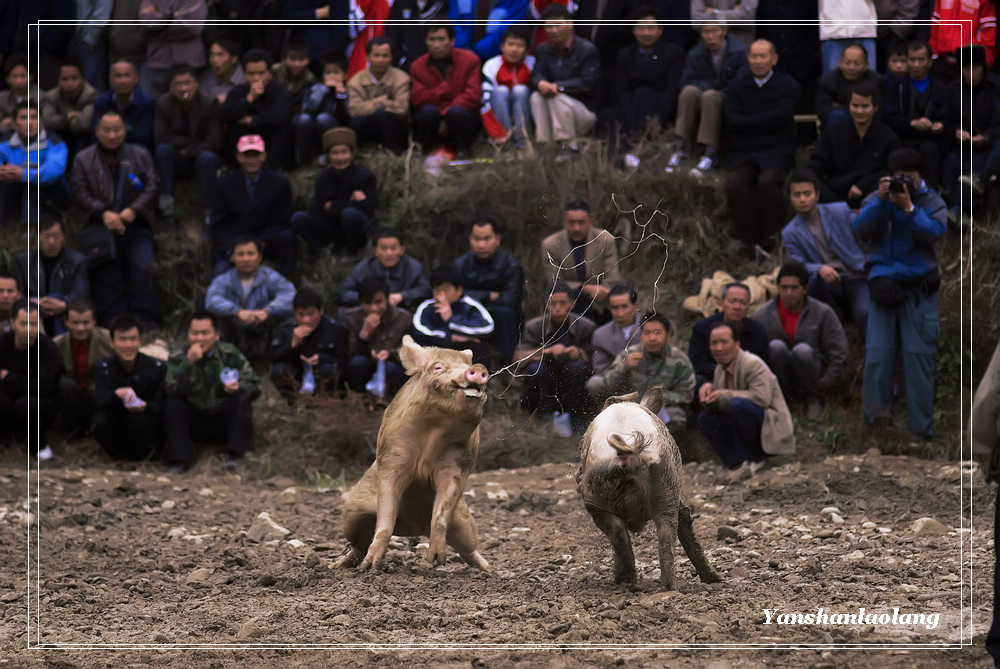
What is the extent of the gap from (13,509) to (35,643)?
156 inches

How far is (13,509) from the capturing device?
39.1 feet

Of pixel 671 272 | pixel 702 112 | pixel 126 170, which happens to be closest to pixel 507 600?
pixel 671 272

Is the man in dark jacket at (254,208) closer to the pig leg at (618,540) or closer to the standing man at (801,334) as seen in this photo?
the standing man at (801,334)

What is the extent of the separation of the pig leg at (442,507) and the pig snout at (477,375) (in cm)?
73

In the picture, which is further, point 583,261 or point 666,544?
point 583,261

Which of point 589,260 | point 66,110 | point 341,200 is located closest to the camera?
point 589,260

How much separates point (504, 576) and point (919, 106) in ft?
21.2

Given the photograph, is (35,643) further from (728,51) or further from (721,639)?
(728,51)

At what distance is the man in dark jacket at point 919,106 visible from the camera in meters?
13.2

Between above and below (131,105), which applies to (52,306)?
below

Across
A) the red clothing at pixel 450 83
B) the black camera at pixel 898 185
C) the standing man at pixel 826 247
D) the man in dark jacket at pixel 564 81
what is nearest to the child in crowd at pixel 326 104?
the red clothing at pixel 450 83

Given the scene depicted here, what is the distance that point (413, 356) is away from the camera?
9.05 meters

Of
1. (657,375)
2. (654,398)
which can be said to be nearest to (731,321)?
(657,375)

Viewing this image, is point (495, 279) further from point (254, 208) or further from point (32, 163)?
point (32, 163)
